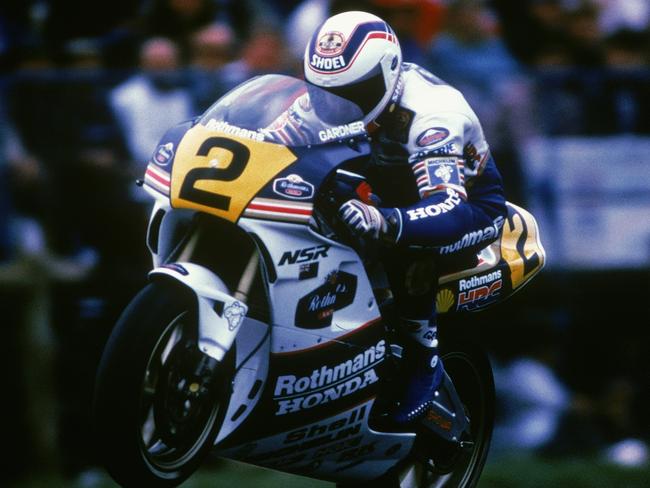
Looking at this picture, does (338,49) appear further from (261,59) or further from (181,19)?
(181,19)

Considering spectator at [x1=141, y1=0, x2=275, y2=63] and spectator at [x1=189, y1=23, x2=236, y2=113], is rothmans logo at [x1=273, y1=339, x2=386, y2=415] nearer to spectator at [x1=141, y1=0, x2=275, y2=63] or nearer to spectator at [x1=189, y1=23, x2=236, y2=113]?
spectator at [x1=189, y1=23, x2=236, y2=113]

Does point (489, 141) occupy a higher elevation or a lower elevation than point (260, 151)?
lower

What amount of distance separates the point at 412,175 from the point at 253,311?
3.51ft

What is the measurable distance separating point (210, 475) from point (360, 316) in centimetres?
227

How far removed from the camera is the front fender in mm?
5125

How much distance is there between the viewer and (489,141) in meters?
8.72

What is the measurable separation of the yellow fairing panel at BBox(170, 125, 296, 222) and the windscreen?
0.06m

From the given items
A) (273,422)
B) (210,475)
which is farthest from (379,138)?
(210,475)

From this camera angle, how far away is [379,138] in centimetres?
601

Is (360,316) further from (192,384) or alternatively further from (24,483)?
(24,483)

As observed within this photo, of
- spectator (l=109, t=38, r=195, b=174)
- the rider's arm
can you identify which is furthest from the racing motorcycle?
spectator (l=109, t=38, r=195, b=174)

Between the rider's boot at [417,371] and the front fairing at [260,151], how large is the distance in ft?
3.06

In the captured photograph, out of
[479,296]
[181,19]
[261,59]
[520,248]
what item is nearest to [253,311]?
[479,296]

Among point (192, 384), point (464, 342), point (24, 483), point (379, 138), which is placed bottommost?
point (24, 483)
